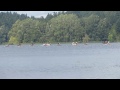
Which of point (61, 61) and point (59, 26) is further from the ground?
point (59, 26)

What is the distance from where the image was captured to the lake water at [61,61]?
13422 mm

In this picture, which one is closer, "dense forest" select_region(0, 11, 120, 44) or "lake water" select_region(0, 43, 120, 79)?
"dense forest" select_region(0, 11, 120, 44)

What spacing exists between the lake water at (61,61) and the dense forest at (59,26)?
1483 millimetres

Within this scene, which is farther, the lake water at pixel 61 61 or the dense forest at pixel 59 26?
the lake water at pixel 61 61

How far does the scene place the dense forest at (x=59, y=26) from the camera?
12.5 meters

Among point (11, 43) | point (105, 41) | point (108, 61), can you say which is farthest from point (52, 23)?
point (108, 61)

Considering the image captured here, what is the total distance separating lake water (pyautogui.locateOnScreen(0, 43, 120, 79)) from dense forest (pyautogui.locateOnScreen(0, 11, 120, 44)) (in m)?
1.48

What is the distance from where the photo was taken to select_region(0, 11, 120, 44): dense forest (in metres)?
12.5

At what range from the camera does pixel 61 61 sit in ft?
54.2

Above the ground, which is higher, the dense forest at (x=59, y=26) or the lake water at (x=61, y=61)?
the dense forest at (x=59, y=26)

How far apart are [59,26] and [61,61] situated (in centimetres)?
397

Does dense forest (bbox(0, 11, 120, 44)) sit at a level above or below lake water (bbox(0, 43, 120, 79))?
above
